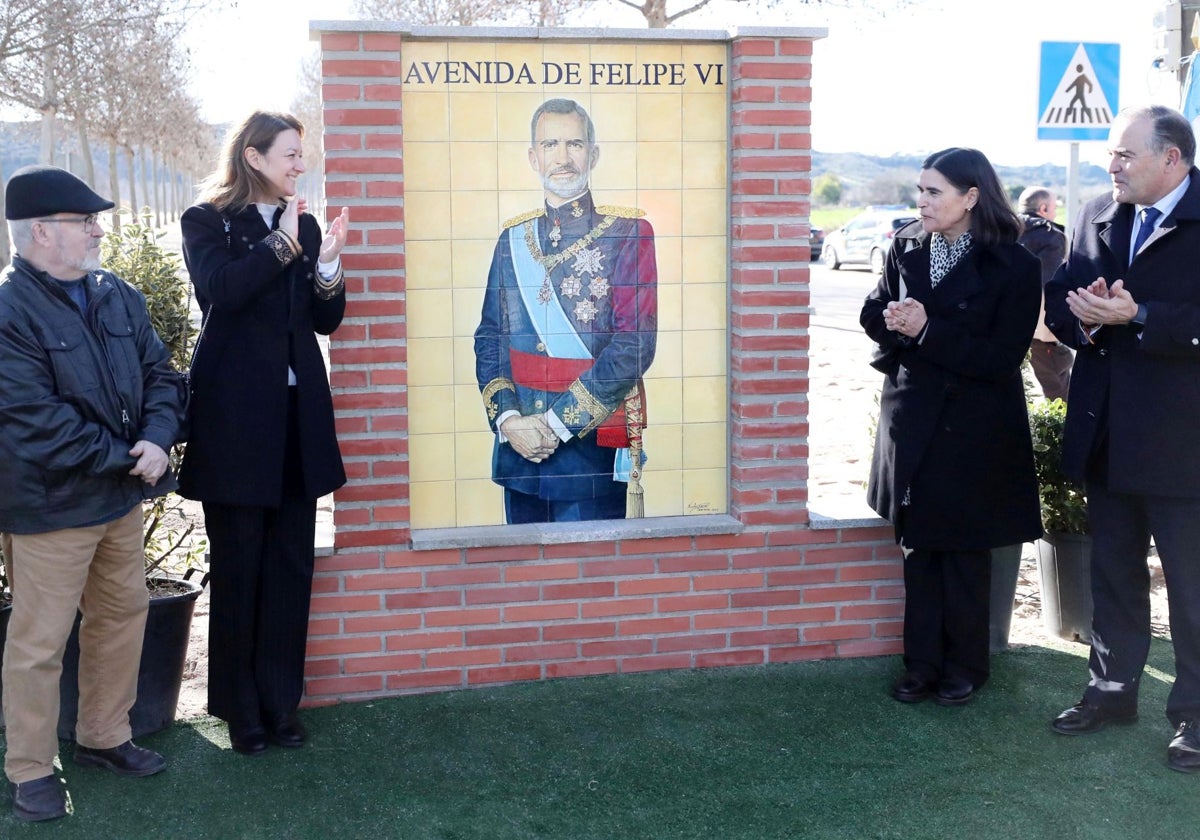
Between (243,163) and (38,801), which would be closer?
(38,801)

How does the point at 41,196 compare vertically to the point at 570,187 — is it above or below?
below

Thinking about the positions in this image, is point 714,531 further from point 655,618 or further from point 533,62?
point 533,62

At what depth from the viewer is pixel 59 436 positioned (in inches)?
147

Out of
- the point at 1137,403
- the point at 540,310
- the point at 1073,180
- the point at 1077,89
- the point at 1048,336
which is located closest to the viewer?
the point at 1137,403

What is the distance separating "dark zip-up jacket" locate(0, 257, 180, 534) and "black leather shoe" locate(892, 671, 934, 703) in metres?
2.70

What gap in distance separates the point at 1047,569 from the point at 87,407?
12.6 ft

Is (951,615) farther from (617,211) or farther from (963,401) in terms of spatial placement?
(617,211)

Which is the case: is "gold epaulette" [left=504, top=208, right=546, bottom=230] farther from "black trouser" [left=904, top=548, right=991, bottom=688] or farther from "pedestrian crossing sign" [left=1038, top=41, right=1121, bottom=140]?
"pedestrian crossing sign" [left=1038, top=41, right=1121, bottom=140]

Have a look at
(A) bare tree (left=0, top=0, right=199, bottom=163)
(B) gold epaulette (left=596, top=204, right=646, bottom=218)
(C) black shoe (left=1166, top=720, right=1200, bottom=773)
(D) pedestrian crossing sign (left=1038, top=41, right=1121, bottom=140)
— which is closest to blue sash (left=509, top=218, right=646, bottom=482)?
(B) gold epaulette (left=596, top=204, right=646, bottom=218)

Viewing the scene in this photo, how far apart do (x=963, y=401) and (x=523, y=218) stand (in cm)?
171

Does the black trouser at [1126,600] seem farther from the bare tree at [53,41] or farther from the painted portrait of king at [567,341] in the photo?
the bare tree at [53,41]

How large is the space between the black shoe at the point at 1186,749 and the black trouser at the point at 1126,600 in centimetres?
6

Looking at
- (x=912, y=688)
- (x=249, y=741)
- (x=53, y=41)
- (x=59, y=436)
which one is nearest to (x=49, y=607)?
(x=59, y=436)

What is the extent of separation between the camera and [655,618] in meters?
4.99
